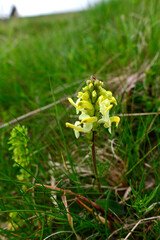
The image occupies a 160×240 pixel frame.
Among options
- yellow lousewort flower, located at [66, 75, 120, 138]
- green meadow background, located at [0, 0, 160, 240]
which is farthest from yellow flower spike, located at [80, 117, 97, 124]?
green meadow background, located at [0, 0, 160, 240]

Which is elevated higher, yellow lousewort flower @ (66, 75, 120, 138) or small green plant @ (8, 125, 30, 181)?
yellow lousewort flower @ (66, 75, 120, 138)

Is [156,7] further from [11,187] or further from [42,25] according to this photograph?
[42,25]

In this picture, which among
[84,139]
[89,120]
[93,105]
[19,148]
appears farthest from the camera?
[84,139]

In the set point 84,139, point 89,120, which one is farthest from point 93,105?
point 84,139

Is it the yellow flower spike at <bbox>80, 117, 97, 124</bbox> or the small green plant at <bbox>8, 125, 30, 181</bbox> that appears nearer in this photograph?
the yellow flower spike at <bbox>80, 117, 97, 124</bbox>

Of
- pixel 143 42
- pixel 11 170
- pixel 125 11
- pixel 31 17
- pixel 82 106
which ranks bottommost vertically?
pixel 11 170

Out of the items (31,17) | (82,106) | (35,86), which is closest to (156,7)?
(35,86)

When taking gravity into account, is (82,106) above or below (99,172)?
above

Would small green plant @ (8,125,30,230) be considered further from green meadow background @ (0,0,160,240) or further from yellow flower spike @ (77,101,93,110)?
yellow flower spike @ (77,101,93,110)

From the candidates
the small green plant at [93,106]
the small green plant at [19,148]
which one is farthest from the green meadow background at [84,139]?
the small green plant at [93,106]

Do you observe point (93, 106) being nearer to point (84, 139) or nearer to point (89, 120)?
point (89, 120)

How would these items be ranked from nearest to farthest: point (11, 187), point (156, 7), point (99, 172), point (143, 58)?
point (99, 172)
point (11, 187)
point (143, 58)
point (156, 7)
